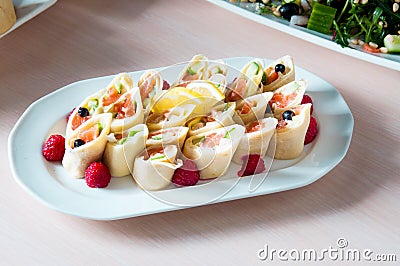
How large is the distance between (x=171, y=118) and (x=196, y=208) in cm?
18

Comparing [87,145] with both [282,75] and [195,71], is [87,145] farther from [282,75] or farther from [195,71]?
[282,75]

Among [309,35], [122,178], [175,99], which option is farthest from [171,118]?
[309,35]

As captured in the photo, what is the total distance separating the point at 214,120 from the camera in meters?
1.35

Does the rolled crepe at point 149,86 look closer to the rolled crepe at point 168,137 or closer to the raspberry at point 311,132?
the rolled crepe at point 168,137

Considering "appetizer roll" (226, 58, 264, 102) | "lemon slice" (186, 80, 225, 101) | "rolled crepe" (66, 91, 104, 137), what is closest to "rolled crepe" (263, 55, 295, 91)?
"appetizer roll" (226, 58, 264, 102)

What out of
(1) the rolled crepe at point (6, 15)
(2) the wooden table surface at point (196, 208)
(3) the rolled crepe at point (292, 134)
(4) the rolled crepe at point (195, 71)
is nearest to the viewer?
(2) the wooden table surface at point (196, 208)

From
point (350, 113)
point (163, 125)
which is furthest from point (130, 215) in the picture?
point (350, 113)

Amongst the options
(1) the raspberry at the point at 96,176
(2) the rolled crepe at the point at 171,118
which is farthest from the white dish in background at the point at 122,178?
(2) the rolled crepe at the point at 171,118

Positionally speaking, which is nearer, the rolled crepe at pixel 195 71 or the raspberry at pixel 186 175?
the raspberry at pixel 186 175

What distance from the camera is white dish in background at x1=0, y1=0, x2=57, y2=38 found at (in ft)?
5.43

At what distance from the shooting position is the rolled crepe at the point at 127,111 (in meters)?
1.33

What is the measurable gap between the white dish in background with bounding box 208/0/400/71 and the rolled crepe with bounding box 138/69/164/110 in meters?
0.39

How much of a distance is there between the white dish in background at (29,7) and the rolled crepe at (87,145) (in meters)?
0.45

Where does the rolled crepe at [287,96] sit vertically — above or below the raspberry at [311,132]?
above
